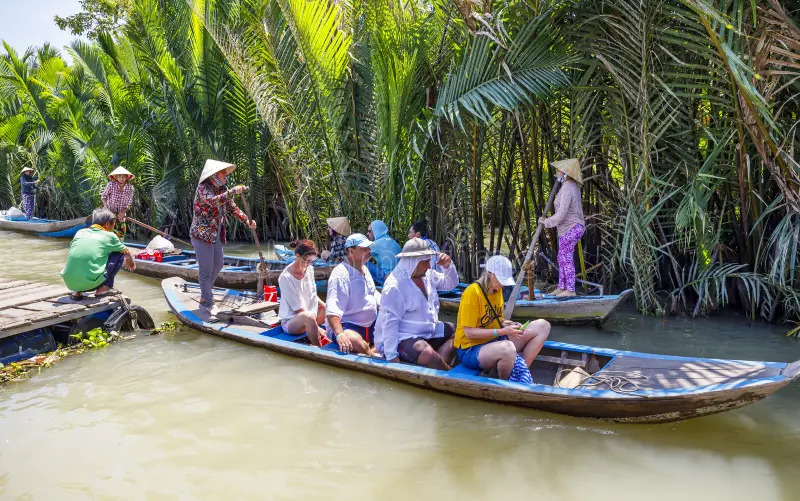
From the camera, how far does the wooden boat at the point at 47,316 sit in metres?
5.71

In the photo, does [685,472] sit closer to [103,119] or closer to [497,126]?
[497,126]

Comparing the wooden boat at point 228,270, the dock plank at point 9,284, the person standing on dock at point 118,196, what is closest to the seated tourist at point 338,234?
the wooden boat at point 228,270

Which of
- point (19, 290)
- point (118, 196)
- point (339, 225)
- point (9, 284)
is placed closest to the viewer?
point (19, 290)

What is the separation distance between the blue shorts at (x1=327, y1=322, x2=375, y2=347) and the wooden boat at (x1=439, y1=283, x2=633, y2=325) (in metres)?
1.84

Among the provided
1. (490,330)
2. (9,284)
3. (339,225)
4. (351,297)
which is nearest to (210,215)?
(339,225)

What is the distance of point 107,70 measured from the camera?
1523cm

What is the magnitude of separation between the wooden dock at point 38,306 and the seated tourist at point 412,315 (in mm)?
3090

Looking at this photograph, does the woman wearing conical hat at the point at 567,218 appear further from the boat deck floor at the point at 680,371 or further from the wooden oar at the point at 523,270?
the boat deck floor at the point at 680,371

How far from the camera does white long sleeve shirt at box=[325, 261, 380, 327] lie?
16.9ft

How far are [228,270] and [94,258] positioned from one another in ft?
9.78

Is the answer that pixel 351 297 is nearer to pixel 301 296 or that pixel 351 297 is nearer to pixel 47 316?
pixel 301 296

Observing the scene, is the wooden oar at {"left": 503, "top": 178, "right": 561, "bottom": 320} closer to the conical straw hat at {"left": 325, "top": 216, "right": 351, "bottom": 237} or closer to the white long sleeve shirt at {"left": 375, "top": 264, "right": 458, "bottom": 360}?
the white long sleeve shirt at {"left": 375, "top": 264, "right": 458, "bottom": 360}

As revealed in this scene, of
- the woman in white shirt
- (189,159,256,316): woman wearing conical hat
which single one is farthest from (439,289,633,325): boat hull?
(189,159,256,316): woman wearing conical hat

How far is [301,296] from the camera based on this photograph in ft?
19.1
